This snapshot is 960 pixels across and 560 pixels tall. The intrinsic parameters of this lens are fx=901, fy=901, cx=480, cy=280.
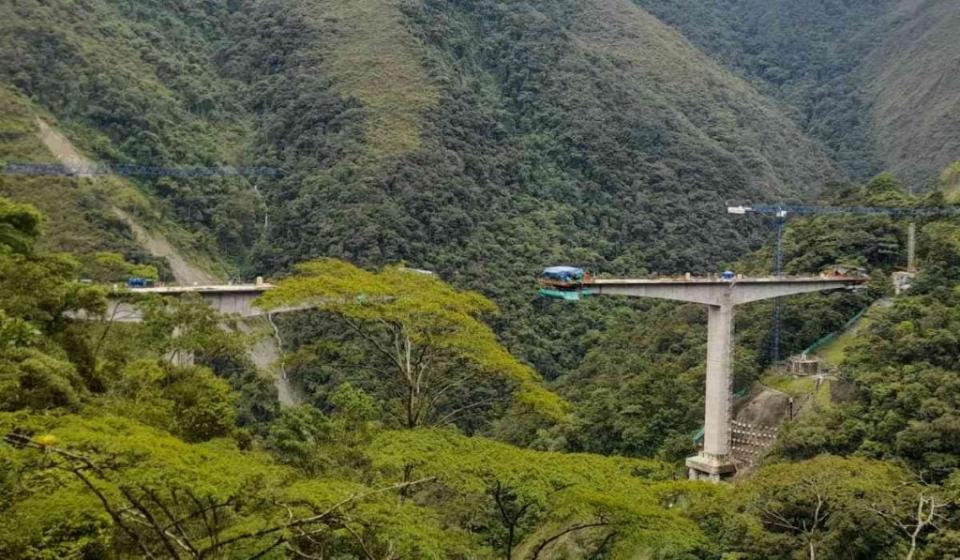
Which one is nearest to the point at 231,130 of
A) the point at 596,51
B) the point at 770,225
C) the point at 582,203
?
the point at 582,203

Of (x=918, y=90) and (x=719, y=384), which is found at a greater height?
(x=918, y=90)

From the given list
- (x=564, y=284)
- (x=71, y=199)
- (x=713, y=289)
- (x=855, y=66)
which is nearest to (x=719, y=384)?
(x=713, y=289)

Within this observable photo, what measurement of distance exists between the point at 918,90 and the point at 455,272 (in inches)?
2829

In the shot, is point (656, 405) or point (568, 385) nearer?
point (656, 405)

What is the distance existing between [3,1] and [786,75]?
93.0 m

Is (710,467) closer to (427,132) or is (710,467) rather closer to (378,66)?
(427,132)

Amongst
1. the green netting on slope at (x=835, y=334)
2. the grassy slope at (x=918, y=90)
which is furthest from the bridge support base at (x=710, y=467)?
the grassy slope at (x=918, y=90)

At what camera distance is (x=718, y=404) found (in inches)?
1486

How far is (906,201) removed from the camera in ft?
161

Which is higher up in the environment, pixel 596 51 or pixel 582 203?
pixel 596 51

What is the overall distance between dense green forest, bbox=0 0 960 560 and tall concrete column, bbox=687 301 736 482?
171cm

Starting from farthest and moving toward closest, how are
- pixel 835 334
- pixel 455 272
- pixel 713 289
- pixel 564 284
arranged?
pixel 455 272, pixel 835 334, pixel 713 289, pixel 564 284

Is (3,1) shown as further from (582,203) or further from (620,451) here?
Answer: (620,451)

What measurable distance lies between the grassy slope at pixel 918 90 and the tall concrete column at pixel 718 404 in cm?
5417
